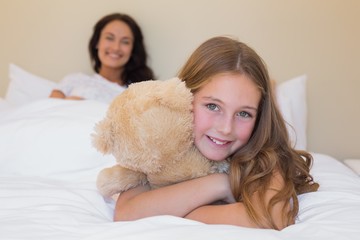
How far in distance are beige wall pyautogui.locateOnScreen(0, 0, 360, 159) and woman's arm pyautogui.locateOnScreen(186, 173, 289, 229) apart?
45.8 inches

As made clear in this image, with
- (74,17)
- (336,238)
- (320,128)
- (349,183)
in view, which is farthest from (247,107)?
(74,17)

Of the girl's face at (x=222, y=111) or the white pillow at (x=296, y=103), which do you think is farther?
the white pillow at (x=296, y=103)

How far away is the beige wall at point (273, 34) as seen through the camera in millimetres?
1915

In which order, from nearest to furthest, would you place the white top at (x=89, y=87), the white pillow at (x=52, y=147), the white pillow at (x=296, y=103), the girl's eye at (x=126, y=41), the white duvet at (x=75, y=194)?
the white duvet at (x=75, y=194) → the white pillow at (x=52, y=147) → the white pillow at (x=296, y=103) → the white top at (x=89, y=87) → the girl's eye at (x=126, y=41)

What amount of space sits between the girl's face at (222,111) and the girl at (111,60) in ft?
3.57

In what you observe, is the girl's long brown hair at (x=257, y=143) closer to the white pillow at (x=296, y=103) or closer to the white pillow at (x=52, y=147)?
the white pillow at (x=52, y=147)

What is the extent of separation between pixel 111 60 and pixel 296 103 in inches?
36.3

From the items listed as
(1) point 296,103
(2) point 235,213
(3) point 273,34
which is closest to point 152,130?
(2) point 235,213

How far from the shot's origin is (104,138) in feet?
2.90

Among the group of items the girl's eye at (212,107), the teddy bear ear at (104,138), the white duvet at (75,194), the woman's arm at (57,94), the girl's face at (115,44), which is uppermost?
the girl's face at (115,44)

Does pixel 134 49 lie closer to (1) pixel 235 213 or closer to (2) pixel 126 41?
(2) pixel 126 41

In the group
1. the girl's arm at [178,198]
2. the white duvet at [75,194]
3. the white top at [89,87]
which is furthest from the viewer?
the white top at [89,87]

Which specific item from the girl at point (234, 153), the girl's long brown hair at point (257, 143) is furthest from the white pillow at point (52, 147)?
the girl's long brown hair at point (257, 143)

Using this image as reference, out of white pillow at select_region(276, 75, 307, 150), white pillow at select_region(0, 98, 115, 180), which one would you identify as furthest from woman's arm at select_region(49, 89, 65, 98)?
white pillow at select_region(276, 75, 307, 150)
